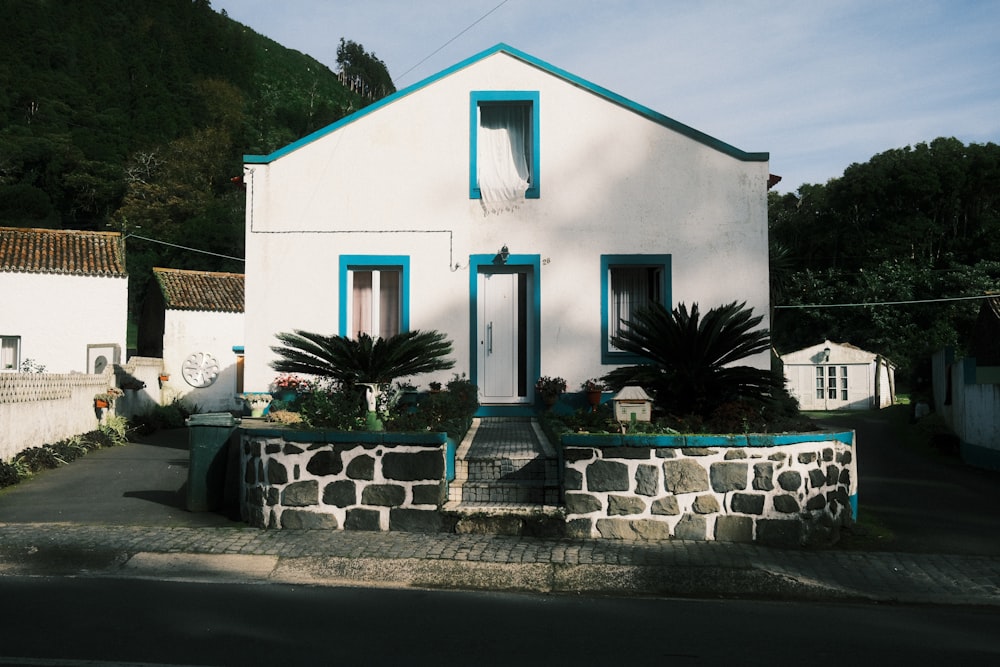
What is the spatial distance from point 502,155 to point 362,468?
6.87 meters

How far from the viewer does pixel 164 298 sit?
1141 inches

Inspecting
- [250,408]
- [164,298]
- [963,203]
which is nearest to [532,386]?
[250,408]

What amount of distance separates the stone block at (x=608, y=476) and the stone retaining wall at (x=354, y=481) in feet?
4.76

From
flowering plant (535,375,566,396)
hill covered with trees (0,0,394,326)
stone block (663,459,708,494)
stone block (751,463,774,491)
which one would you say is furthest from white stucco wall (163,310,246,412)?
stone block (751,463,774,491)

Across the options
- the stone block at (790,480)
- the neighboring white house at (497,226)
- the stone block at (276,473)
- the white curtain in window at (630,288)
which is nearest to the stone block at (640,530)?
the stone block at (790,480)

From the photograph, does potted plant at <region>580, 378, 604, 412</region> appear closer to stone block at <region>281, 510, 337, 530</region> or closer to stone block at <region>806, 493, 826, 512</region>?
stone block at <region>806, 493, 826, 512</region>

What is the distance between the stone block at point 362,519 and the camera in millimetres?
8992

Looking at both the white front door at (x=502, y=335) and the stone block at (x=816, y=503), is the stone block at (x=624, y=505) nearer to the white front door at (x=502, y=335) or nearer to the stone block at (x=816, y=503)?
the stone block at (x=816, y=503)

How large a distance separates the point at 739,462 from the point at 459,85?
26.3 ft

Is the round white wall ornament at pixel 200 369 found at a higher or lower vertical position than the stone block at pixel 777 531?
higher

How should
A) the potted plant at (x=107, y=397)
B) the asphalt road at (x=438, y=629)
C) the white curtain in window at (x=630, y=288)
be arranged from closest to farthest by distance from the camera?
the asphalt road at (x=438, y=629)
the white curtain in window at (x=630, y=288)
the potted plant at (x=107, y=397)

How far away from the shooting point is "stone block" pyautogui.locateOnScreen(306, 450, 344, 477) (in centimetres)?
904

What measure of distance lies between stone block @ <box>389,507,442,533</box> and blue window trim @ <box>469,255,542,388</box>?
513 centimetres

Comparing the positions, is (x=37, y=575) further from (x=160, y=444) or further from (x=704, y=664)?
(x=160, y=444)
